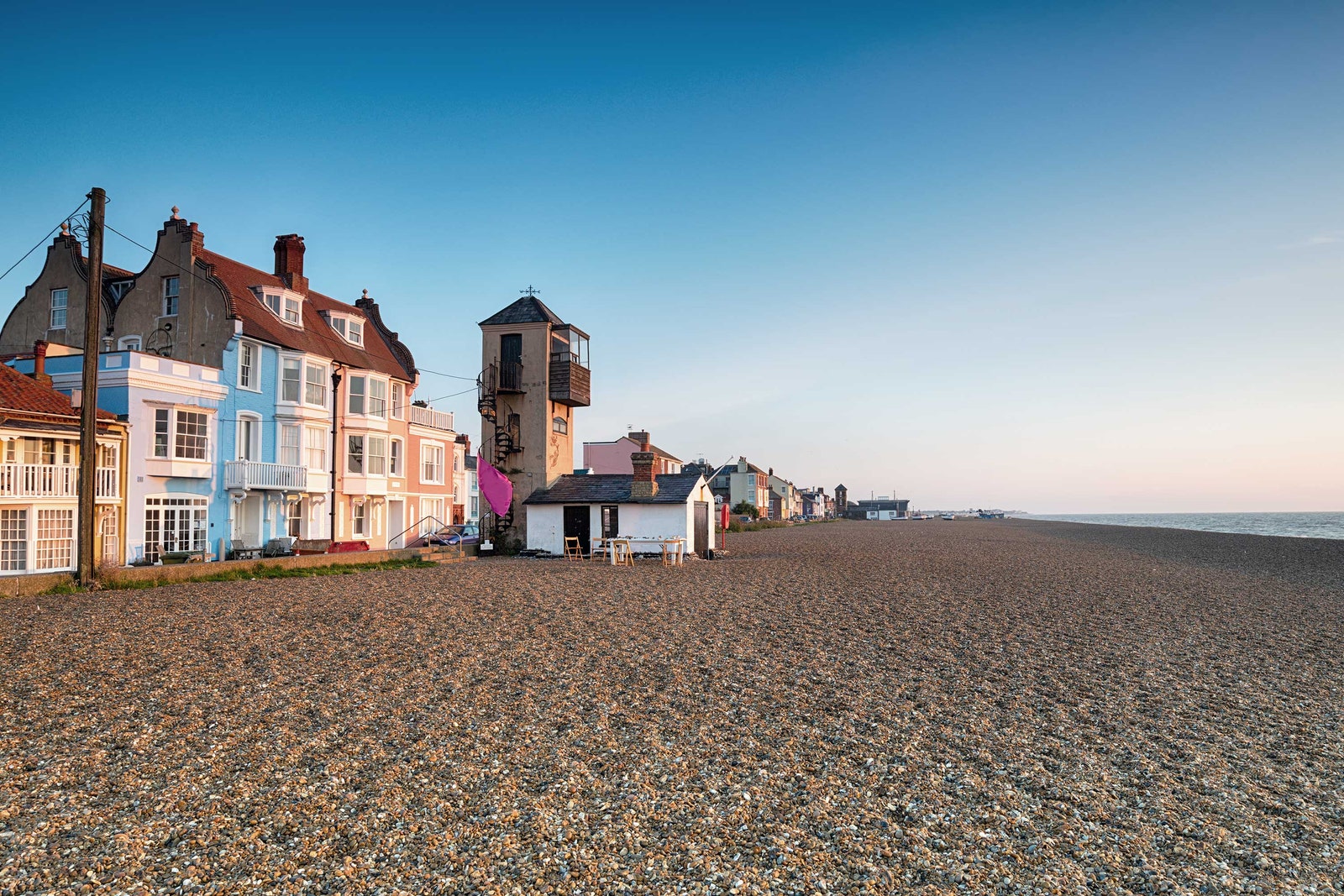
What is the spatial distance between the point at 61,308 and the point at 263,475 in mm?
11550

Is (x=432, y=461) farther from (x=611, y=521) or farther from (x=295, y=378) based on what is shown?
(x=611, y=521)

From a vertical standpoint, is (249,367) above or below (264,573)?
above

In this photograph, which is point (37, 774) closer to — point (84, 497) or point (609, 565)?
point (84, 497)

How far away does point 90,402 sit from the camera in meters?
19.8

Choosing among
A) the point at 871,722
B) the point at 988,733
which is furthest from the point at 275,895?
the point at 988,733

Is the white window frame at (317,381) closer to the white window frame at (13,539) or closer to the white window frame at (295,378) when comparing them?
the white window frame at (295,378)

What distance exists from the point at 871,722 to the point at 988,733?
4.33 feet

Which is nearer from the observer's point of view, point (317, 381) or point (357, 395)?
point (317, 381)

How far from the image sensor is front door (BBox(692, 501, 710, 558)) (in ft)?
120

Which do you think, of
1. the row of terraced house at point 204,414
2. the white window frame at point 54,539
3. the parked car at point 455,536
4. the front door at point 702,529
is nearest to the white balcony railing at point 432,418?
the row of terraced house at point 204,414

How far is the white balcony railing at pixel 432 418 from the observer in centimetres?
4025

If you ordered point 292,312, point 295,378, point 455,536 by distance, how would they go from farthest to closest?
1. point 455,536
2. point 292,312
3. point 295,378

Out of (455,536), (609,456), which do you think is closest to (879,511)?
(609,456)

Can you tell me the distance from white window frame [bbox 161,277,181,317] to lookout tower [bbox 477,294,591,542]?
11980 millimetres
